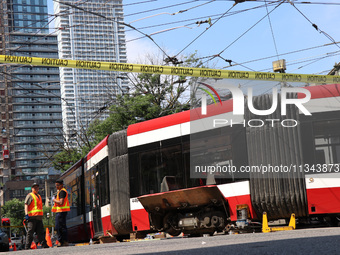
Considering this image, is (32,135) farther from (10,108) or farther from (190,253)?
(190,253)

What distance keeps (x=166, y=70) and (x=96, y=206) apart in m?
5.23

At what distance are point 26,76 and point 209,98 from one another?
549 feet

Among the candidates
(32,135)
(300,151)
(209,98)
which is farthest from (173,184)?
(32,135)

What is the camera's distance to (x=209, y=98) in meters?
14.2

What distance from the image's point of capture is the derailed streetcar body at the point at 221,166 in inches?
479

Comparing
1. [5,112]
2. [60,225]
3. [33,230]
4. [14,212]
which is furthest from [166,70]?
[5,112]

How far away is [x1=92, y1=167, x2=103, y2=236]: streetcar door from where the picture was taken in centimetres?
1833

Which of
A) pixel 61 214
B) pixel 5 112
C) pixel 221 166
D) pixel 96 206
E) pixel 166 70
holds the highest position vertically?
pixel 5 112

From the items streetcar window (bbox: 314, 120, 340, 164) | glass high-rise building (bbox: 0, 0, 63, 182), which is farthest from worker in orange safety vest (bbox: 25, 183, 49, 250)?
glass high-rise building (bbox: 0, 0, 63, 182)

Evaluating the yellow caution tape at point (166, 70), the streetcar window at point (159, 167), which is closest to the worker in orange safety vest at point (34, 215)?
the streetcar window at point (159, 167)

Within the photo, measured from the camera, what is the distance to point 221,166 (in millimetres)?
13344

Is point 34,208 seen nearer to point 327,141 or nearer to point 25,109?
point 327,141

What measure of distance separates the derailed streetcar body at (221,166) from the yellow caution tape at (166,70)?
5.36 feet

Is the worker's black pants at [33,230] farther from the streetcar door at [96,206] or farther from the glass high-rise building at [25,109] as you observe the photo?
the glass high-rise building at [25,109]
